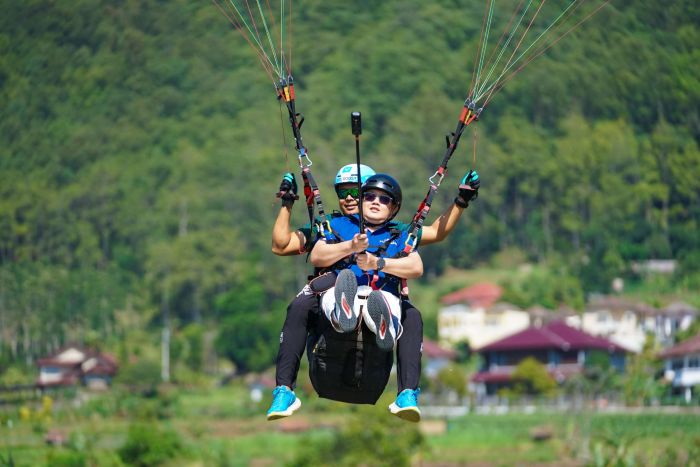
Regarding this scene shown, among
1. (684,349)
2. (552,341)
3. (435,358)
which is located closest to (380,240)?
(684,349)

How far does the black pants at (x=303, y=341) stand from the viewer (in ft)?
38.0

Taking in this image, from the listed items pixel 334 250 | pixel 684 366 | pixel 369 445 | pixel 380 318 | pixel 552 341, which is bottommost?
pixel 369 445

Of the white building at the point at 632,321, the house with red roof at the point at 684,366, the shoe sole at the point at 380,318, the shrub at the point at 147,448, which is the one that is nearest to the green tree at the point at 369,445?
the shrub at the point at 147,448

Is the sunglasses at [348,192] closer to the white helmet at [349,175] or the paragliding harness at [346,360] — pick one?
the white helmet at [349,175]

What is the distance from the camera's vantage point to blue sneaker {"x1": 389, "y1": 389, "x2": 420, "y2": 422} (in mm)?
11188

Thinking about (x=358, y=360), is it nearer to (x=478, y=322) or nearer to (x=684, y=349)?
(x=684, y=349)

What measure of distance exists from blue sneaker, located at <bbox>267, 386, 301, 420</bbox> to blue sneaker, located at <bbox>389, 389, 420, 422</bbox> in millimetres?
723

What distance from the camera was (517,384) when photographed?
70375mm

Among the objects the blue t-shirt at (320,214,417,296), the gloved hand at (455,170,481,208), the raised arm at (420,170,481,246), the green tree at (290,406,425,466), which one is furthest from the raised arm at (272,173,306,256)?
the green tree at (290,406,425,466)

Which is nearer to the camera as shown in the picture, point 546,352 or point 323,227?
point 323,227

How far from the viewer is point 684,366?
70875 millimetres

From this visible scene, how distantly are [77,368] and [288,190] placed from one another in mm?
69312

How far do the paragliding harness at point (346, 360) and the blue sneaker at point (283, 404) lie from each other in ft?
0.97

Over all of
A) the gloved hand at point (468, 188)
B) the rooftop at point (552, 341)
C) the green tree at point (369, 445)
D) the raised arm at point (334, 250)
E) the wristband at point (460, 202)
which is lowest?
the green tree at point (369, 445)
